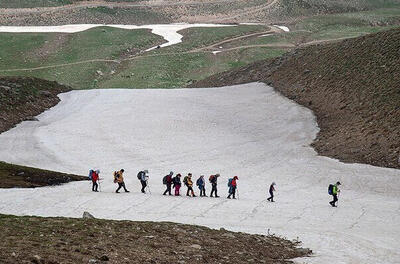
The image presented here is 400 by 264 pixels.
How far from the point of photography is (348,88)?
214 feet

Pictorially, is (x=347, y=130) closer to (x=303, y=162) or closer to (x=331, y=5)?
(x=303, y=162)

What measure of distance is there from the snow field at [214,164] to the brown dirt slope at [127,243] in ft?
7.02

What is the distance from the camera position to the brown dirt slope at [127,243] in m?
20.4

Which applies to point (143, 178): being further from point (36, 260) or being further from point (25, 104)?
point (25, 104)

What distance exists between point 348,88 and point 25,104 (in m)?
31.8

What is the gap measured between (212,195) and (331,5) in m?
124

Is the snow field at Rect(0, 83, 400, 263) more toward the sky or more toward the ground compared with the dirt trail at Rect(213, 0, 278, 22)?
more toward the ground

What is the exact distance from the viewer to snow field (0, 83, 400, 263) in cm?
3269

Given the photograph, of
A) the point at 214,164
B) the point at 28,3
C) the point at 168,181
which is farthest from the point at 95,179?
the point at 28,3

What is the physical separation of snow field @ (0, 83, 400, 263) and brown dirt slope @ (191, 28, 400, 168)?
5.48 ft

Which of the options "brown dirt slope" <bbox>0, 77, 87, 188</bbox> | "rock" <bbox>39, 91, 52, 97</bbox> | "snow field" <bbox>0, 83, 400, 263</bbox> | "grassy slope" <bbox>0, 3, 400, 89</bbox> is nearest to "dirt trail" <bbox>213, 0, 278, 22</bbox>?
"grassy slope" <bbox>0, 3, 400, 89</bbox>

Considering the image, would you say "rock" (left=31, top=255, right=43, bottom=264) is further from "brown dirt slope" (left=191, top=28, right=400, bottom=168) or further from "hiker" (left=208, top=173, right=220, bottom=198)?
"brown dirt slope" (left=191, top=28, right=400, bottom=168)

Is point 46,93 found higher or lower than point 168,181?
higher

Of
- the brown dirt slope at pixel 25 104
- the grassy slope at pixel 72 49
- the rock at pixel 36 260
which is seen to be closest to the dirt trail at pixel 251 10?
the grassy slope at pixel 72 49
